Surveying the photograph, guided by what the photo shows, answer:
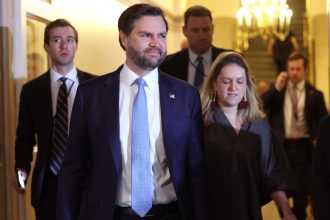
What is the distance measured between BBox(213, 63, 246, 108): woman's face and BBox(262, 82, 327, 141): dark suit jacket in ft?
10.1

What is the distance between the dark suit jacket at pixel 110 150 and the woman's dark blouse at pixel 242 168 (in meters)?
0.41

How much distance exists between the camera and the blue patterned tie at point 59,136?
352 cm

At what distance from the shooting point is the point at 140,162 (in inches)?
93.0

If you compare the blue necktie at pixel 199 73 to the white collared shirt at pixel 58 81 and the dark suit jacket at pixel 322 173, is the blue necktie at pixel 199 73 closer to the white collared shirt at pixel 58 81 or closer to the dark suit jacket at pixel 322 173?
the white collared shirt at pixel 58 81

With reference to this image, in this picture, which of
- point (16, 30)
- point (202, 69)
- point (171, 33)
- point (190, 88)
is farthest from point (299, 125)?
point (171, 33)

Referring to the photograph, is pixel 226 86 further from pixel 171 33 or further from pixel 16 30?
pixel 171 33

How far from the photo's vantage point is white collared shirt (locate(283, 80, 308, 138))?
6.04m

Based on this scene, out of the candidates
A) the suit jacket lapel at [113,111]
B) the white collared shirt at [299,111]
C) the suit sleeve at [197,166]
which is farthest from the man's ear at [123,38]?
the white collared shirt at [299,111]

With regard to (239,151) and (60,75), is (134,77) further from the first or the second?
(60,75)

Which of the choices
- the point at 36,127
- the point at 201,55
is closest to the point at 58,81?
the point at 36,127

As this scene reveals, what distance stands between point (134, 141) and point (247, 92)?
0.89 m

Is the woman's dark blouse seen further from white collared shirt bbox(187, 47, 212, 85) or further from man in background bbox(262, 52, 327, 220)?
man in background bbox(262, 52, 327, 220)

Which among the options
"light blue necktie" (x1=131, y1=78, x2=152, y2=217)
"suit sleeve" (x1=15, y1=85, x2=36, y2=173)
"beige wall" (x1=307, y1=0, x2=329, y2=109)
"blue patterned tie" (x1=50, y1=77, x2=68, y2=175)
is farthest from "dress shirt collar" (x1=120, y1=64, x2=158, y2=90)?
"beige wall" (x1=307, y1=0, x2=329, y2=109)

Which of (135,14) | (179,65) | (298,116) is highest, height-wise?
(135,14)
